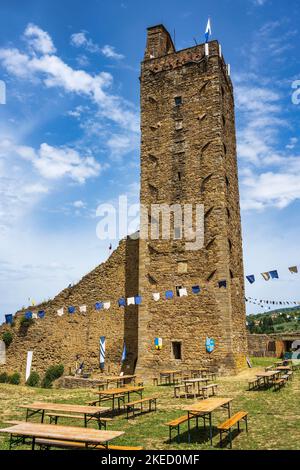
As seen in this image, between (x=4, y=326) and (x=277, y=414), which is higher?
(x=4, y=326)

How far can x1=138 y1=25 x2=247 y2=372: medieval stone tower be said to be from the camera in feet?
62.3

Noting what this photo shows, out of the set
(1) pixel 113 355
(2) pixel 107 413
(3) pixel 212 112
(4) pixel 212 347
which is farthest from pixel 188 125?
(2) pixel 107 413

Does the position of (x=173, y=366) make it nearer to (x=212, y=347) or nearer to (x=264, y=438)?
(x=212, y=347)

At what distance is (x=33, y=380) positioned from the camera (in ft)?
70.8

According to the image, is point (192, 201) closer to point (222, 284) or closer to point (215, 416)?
point (222, 284)

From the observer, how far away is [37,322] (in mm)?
23219

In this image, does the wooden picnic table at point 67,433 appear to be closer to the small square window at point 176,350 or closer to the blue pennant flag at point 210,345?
the blue pennant flag at point 210,345

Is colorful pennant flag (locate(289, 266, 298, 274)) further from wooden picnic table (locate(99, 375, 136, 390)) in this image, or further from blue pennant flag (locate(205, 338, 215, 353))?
Result: wooden picnic table (locate(99, 375, 136, 390))

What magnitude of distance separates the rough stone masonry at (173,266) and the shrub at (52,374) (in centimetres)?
57

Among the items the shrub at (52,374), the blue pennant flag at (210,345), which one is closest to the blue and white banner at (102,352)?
the shrub at (52,374)

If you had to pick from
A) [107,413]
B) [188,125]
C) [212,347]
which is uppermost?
[188,125]
